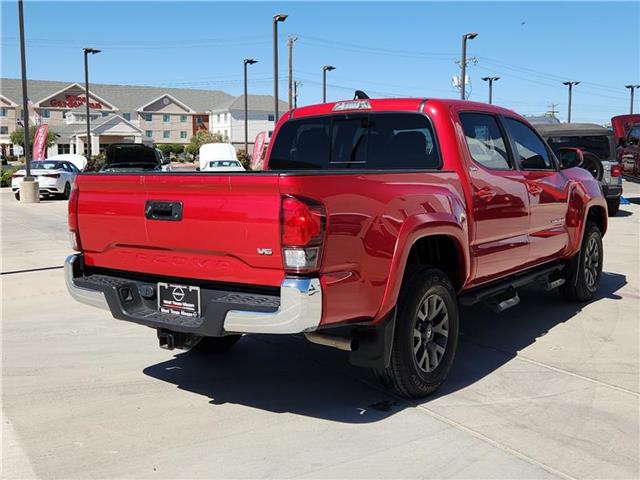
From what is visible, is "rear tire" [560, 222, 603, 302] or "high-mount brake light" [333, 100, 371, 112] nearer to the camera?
"high-mount brake light" [333, 100, 371, 112]

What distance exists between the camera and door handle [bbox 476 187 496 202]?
495 cm

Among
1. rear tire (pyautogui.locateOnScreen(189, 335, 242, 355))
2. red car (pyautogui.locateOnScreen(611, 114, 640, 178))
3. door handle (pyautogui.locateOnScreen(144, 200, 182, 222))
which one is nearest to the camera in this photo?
door handle (pyautogui.locateOnScreen(144, 200, 182, 222))

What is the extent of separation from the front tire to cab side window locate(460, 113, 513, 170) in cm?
122

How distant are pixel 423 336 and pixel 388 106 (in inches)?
75.0

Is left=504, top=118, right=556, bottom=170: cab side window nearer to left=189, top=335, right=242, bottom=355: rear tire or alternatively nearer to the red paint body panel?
the red paint body panel

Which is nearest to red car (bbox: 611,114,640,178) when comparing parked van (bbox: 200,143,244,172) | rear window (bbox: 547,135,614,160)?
rear window (bbox: 547,135,614,160)

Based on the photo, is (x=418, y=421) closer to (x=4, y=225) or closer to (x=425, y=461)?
(x=425, y=461)

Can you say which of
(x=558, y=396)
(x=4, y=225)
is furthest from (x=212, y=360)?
(x=4, y=225)

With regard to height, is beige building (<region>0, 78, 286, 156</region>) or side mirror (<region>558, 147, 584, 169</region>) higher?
beige building (<region>0, 78, 286, 156</region>)

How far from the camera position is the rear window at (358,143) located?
5043mm

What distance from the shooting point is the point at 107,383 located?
480 cm

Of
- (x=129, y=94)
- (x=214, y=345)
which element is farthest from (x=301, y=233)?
(x=129, y=94)

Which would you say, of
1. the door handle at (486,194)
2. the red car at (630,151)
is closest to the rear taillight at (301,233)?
the door handle at (486,194)

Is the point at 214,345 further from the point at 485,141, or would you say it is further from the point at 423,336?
the point at 485,141
